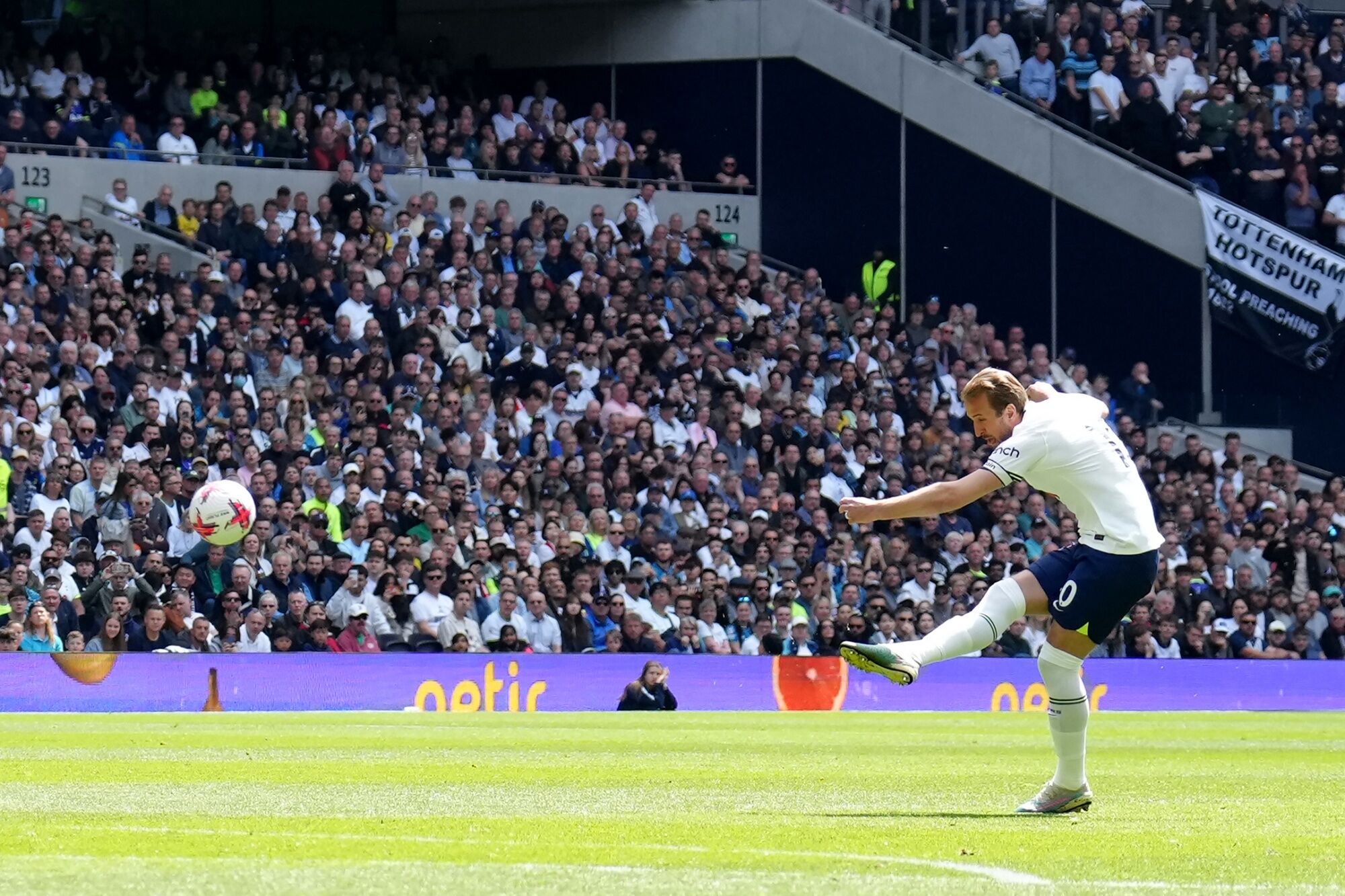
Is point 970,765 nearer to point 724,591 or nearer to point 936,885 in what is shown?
point 936,885

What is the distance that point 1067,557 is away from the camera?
8898 millimetres

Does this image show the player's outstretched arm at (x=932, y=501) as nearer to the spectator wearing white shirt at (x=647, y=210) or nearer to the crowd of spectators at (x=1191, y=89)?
the spectator wearing white shirt at (x=647, y=210)

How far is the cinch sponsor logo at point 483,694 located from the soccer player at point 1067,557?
12621 mm

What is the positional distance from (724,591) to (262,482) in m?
5.10

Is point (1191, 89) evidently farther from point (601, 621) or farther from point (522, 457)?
point (601, 621)

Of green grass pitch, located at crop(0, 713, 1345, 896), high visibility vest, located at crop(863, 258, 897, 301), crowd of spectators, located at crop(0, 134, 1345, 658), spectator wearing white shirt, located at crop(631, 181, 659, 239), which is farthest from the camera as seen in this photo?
high visibility vest, located at crop(863, 258, 897, 301)

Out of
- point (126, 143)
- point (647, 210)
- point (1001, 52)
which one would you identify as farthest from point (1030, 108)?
point (126, 143)

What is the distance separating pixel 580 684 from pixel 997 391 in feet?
43.6

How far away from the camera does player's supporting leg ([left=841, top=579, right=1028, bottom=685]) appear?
831 cm

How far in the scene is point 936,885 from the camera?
6.12 m

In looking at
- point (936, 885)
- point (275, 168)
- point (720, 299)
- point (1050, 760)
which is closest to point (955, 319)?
point (720, 299)

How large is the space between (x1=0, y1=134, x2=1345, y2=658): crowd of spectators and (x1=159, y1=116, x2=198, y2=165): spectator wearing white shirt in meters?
1.20

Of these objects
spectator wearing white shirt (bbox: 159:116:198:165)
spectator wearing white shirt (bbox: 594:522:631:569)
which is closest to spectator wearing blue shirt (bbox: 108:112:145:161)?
spectator wearing white shirt (bbox: 159:116:198:165)

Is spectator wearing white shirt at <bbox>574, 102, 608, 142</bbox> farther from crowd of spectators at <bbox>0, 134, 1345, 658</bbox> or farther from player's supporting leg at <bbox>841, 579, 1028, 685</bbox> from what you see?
player's supporting leg at <bbox>841, 579, 1028, 685</bbox>
